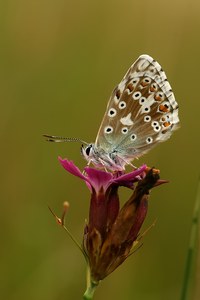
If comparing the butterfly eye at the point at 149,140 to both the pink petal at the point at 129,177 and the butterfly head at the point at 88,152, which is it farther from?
the pink petal at the point at 129,177

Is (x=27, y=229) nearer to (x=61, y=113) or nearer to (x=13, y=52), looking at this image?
(x=61, y=113)

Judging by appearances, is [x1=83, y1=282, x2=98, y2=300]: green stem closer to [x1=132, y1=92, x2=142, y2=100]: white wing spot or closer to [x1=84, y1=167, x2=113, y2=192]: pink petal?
[x1=84, y1=167, x2=113, y2=192]: pink petal

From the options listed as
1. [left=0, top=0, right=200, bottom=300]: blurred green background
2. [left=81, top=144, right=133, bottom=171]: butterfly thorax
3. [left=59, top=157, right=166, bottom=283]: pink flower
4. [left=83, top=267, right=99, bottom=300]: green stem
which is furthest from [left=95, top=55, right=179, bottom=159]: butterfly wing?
[left=0, top=0, right=200, bottom=300]: blurred green background

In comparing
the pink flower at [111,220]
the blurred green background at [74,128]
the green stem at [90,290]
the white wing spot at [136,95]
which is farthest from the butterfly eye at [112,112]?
the blurred green background at [74,128]

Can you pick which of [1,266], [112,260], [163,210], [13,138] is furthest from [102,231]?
[13,138]

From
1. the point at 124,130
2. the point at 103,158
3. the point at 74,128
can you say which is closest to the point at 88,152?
the point at 103,158

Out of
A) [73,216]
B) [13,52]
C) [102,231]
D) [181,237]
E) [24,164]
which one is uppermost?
[13,52]
